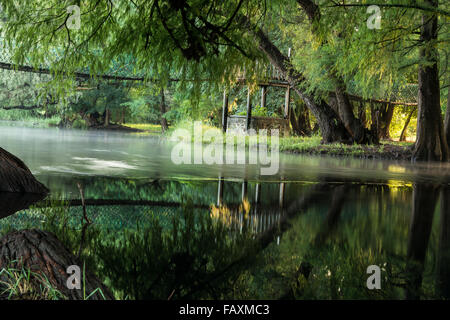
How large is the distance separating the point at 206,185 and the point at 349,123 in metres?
12.3

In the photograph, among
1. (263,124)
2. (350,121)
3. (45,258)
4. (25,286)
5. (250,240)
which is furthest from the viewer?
(263,124)

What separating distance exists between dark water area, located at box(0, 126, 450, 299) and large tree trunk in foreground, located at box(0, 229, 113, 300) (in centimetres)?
14

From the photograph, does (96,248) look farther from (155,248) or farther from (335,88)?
(335,88)

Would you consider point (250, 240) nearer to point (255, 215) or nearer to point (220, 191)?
point (255, 215)

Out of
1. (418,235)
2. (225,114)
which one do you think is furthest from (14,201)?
(225,114)

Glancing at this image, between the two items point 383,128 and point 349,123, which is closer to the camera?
point 349,123

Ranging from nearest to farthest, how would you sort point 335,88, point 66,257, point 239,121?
1. point 66,257
2. point 335,88
3. point 239,121

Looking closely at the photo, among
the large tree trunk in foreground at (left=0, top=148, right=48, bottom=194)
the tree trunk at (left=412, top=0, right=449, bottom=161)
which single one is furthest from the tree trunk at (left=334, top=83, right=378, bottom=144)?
the large tree trunk in foreground at (left=0, top=148, right=48, bottom=194)

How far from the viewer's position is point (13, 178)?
18.5 ft

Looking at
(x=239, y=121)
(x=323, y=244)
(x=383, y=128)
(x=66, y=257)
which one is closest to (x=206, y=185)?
(x=323, y=244)

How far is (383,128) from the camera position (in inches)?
1173

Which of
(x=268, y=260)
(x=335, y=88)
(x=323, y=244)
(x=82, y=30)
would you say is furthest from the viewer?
(x=335, y=88)

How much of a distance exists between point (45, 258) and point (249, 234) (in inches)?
70.9

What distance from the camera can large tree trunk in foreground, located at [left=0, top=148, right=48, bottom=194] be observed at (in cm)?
561
